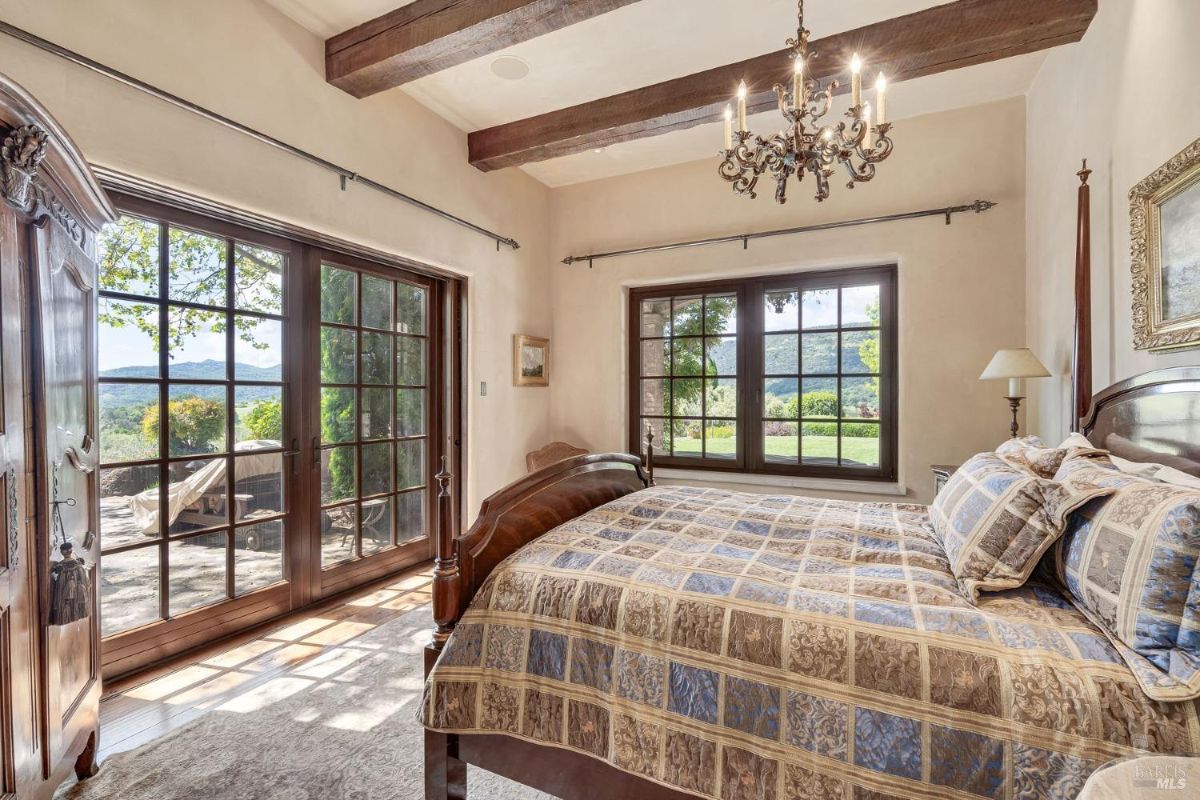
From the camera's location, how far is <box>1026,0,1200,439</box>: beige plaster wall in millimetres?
1759

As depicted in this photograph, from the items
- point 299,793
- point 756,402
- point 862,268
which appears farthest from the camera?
point 756,402

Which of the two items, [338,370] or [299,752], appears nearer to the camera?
[299,752]

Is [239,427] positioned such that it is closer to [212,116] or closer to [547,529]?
[212,116]

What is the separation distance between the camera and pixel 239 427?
2617 mm

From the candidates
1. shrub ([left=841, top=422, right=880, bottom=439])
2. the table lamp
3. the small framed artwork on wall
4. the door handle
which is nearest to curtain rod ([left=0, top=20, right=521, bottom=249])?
the small framed artwork on wall

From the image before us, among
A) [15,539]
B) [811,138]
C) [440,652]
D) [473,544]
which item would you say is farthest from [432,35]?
[440,652]

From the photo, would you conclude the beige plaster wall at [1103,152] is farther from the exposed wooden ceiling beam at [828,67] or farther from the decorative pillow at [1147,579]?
the decorative pillow at [1147,579]

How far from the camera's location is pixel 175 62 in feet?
7.11

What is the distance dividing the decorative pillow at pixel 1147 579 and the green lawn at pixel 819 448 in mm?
2470

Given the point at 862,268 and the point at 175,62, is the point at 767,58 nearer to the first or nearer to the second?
the point at 862,268

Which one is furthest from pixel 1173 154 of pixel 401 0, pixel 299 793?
pixel 299 793

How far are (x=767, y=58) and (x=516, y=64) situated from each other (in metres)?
1.34

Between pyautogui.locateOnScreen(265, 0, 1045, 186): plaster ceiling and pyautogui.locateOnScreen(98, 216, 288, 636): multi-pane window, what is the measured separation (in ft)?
4.29

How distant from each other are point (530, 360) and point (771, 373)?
1.85 m
